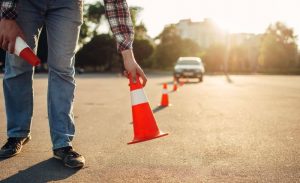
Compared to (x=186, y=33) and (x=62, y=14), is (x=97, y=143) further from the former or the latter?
(x=186, y=33)

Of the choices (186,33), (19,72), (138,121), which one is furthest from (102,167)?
(186,33)

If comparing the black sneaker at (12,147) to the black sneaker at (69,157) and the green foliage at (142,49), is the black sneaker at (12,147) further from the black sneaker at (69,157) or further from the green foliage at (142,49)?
the green foliage at (142,49)

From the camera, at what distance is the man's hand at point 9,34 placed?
10.8ft

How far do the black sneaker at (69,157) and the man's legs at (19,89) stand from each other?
512mm

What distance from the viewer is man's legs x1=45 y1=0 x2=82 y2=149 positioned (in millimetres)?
3609

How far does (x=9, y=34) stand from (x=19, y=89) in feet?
2.24

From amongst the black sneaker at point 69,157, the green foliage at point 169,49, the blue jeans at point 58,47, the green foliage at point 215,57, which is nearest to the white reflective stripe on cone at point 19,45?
the blue jeans at point 58,47

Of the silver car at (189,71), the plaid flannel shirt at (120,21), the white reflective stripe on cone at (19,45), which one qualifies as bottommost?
the silver car at (189,71)

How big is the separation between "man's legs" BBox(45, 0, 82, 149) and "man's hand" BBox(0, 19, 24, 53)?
0.37 m

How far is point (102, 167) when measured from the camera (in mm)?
3459

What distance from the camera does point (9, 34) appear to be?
3.28m

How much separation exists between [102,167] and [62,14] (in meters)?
1.23

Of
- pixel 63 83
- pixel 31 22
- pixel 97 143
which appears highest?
pixel 31 22

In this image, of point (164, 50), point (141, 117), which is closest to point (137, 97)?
point (141, 117)
